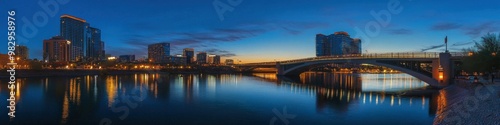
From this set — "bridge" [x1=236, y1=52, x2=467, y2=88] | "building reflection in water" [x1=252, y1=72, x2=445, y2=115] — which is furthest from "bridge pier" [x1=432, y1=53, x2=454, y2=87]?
"building reflection in water" [x1=252, y1=72, x2=445, y2=115]

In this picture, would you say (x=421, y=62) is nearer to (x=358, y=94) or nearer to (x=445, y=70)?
(x=445, y=70)

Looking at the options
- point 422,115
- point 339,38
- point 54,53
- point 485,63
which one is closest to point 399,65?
point 485,63

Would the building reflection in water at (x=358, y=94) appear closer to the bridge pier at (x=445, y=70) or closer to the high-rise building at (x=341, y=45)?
the bridge pier at (x=445, y=70)

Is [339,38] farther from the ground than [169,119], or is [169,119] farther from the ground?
[339,38]

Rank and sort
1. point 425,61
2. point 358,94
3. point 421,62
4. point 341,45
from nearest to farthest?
point 358,94
point 425,61
point 421,62
point 341,45

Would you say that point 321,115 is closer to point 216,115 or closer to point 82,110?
point 216,115

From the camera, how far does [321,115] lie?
23.5 metres

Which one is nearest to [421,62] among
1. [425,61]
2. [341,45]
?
[425,61]

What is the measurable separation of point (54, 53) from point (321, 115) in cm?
20696

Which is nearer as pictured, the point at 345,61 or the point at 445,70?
the point at 445,70

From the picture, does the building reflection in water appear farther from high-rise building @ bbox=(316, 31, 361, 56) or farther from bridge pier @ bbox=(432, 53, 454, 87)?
high-rise building @ bbox=(316, 31, 361, 56)

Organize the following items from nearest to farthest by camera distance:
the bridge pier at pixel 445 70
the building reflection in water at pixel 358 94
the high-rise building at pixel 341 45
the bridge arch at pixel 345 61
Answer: the building reflection in water at pixel 358 94 → the bridge pier at pixel 445 70 → the bridge arch at pixel 345 61 → the high-rise building at pixel 341 45

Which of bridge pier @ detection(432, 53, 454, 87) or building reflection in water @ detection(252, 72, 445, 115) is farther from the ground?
bridge pier @ detection(432, 53, 454, 87)

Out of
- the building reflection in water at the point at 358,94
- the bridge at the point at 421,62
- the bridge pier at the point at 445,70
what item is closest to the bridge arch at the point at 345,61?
the bridge at the point at 421,62
